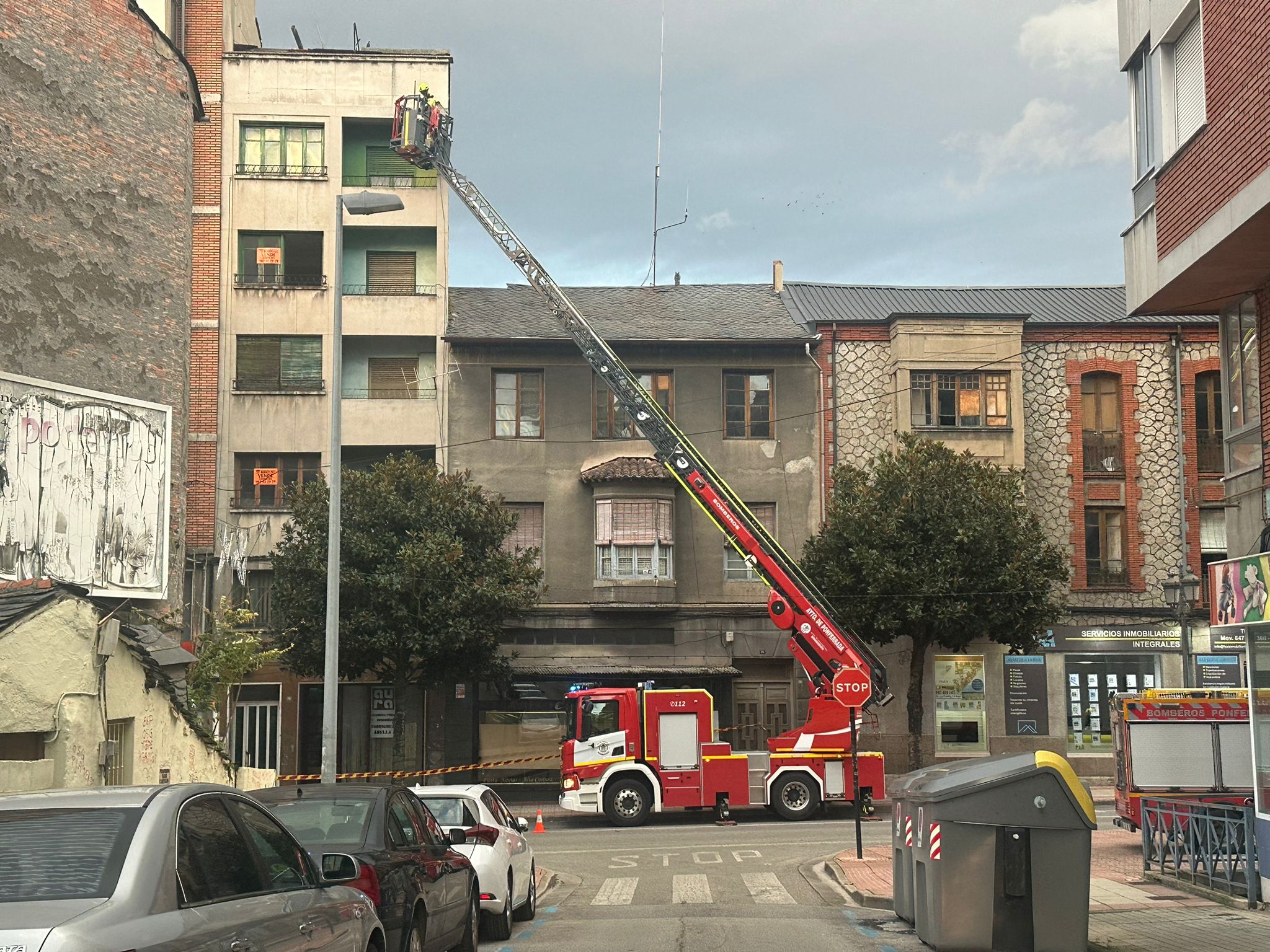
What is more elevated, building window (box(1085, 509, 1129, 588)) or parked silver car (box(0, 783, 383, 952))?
building window (box(1085, 509, 1129, 588))

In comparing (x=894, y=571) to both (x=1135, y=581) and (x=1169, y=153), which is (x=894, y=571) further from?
(x=1169, y=153)

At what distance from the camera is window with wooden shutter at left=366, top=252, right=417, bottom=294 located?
37562 millimetres

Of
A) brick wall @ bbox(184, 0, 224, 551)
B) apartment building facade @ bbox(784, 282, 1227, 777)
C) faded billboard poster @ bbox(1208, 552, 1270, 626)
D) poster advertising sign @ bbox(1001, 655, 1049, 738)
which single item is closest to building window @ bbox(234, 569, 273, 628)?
brick wall @ bbox(184, 0, 224, 551)

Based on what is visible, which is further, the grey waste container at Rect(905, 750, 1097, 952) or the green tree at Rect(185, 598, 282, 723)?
the green tree at Rect(185, 598, 282, 723)

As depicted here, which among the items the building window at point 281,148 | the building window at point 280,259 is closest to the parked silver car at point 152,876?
the building window at point 280,259

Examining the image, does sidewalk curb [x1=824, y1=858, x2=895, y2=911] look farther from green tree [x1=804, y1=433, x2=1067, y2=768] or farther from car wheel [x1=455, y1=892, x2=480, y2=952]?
green tree [x1=804, y1=433, x2=1067, y2=768]

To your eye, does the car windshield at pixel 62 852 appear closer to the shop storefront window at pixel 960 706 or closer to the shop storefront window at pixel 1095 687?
the shop storefront window at pixel 960 706

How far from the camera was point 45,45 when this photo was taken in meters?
22.0

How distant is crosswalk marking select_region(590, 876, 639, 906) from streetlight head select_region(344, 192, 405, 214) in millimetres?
8653

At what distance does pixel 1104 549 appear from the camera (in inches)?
1441

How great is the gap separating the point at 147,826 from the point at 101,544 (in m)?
17.3

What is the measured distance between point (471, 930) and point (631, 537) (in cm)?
2444

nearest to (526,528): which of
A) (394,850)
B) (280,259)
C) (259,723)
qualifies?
(259,723)

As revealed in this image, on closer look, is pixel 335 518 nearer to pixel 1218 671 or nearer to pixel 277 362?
pixel 277 362
